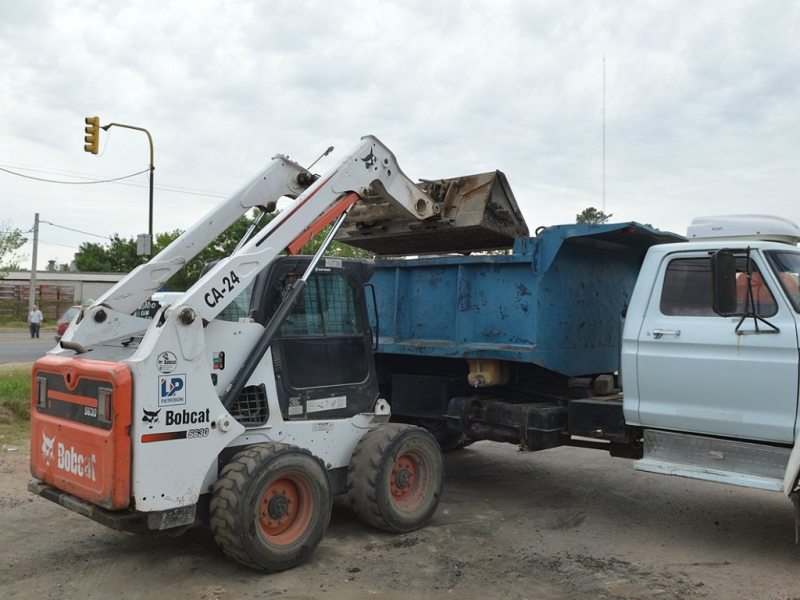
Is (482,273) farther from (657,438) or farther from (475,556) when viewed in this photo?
(475,556)

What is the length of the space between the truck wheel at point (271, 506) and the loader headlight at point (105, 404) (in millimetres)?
853

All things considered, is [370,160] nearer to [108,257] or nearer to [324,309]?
[324,309]

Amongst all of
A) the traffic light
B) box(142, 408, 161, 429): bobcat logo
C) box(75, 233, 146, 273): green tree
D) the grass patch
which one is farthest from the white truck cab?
box(75, 233, 146, 273): green tree

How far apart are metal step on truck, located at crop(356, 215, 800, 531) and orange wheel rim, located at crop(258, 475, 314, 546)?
2.13 metres

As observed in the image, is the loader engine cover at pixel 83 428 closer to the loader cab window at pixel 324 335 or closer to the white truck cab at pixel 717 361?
the loader cab window at pixel 324 335

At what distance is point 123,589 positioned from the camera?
4762 mm

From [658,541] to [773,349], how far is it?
183cm

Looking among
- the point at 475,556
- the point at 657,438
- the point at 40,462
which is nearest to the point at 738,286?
the point at 657,438

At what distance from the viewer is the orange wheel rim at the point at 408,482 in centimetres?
604

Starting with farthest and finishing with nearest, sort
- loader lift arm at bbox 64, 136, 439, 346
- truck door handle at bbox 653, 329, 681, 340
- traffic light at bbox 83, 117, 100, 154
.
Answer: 1. traffic light at bbox 83, 117, 100, 154
2. truck door handle at bbox 653, 329, 681, 340
3. loader lift arm at bbox 64, 136, 439, 346

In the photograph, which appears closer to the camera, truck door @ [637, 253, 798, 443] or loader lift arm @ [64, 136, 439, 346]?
loader lift arm @ [64, 136, 439, 346]

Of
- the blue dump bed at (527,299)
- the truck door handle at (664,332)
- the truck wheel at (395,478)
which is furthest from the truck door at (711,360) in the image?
the truck wheel at (395,478)

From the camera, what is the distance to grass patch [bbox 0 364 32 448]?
9227mm

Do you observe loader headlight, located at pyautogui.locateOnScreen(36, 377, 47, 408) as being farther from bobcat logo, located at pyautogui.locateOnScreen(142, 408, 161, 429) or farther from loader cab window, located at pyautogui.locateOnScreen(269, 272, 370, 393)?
loader cab window, located at pyautogui.locateOnScreen(269, 272, 370, 393)
